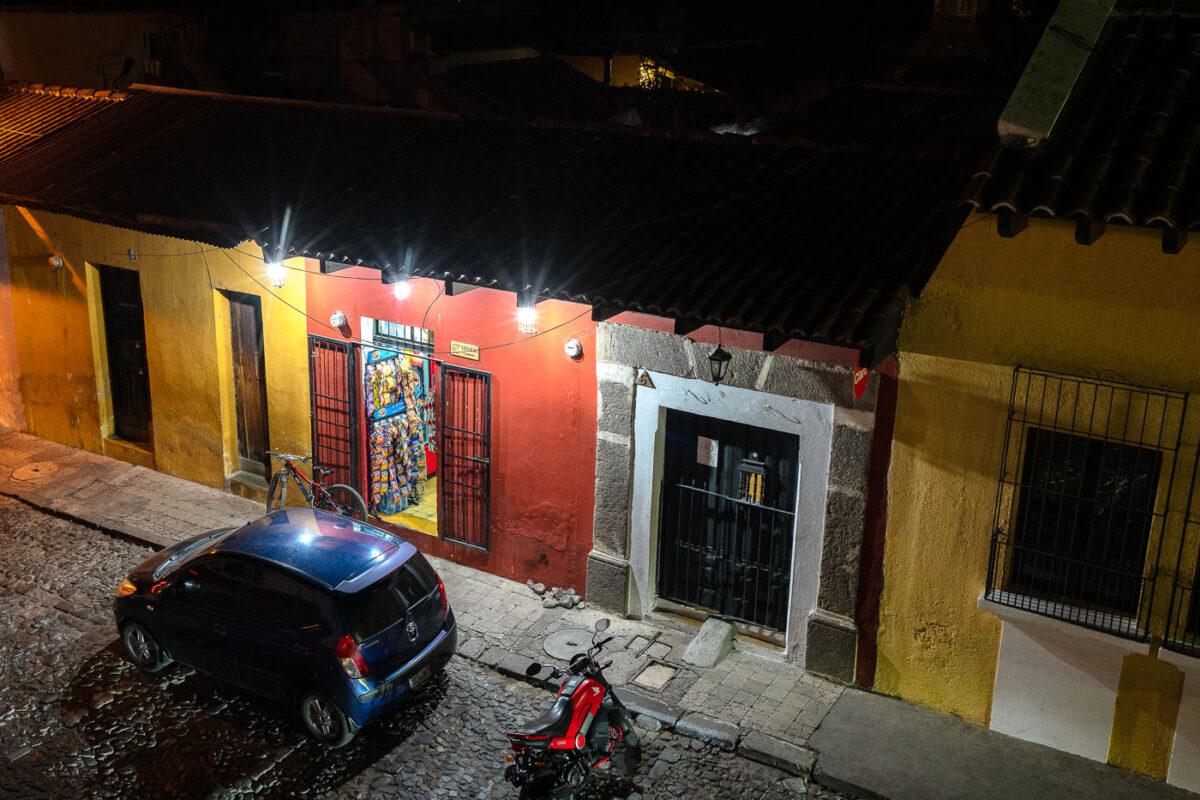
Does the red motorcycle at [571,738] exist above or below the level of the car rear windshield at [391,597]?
below

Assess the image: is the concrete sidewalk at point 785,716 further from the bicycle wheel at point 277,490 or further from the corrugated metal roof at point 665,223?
the corrugated metal roof at point 665,223

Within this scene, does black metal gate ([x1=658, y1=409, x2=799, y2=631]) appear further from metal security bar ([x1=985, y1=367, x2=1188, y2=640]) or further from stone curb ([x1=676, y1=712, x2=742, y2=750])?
metal security bar ([x1=985, y1=367, x2=1188, y2=640])

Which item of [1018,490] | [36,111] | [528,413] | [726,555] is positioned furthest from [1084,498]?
[36,111]

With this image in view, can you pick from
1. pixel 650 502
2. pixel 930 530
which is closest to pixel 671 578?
pixel 650 502

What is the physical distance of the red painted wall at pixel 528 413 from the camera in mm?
10547

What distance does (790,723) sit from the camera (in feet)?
29.0

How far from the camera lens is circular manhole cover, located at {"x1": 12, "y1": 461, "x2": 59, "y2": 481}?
1427 cm

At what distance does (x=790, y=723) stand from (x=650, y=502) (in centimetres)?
258

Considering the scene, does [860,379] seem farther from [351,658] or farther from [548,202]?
[351,658]

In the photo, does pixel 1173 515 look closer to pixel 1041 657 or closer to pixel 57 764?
pixel 1041 657

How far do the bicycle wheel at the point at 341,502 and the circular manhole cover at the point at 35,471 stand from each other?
193 inches

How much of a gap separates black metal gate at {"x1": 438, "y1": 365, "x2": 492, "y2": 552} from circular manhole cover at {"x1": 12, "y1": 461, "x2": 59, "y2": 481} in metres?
6.57

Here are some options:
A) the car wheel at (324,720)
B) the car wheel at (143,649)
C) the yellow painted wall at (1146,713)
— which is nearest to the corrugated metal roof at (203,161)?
the car wheel at (143,649)

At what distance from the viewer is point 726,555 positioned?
1023cm
